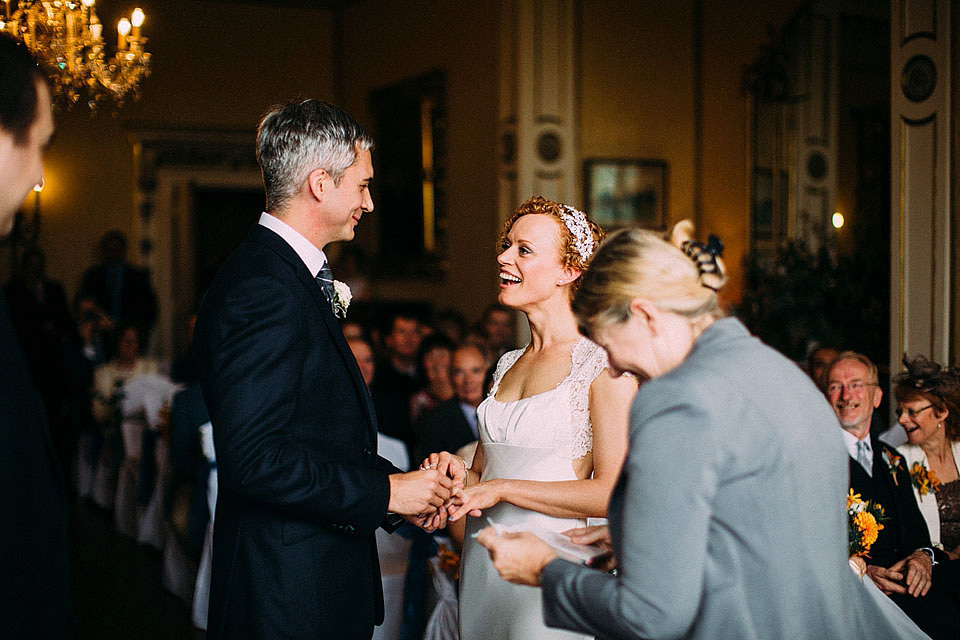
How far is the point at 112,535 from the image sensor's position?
6.75 meters

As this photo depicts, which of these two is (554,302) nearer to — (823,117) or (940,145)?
(940,145)

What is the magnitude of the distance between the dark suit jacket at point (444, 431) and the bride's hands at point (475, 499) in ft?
6.16

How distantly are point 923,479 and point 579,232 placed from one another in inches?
76.3

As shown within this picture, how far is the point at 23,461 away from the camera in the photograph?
1409 mm

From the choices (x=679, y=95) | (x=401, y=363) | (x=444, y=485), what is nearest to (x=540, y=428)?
(x=444, y=485)

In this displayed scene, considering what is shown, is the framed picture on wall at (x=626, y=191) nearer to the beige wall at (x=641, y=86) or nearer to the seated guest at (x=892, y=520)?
the beige wall at (x=641, y=86)

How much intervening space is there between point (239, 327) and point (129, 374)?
5693 millimetres

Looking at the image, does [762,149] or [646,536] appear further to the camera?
[762,149]

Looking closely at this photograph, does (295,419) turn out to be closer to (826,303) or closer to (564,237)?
(564,237)

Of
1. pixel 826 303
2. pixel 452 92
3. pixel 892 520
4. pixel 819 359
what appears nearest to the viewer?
pixel 892 520

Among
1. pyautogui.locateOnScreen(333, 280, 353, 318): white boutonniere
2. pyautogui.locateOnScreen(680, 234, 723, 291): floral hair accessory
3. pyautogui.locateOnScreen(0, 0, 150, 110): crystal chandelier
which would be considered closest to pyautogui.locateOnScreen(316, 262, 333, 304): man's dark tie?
pyautogui.locateOnScreen(333, 280, 353, 318): white boutonniere

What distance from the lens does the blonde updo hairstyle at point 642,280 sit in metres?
1.53

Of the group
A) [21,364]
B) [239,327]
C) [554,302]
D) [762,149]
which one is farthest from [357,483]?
[762,149]

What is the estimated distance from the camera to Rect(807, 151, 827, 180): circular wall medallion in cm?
811
